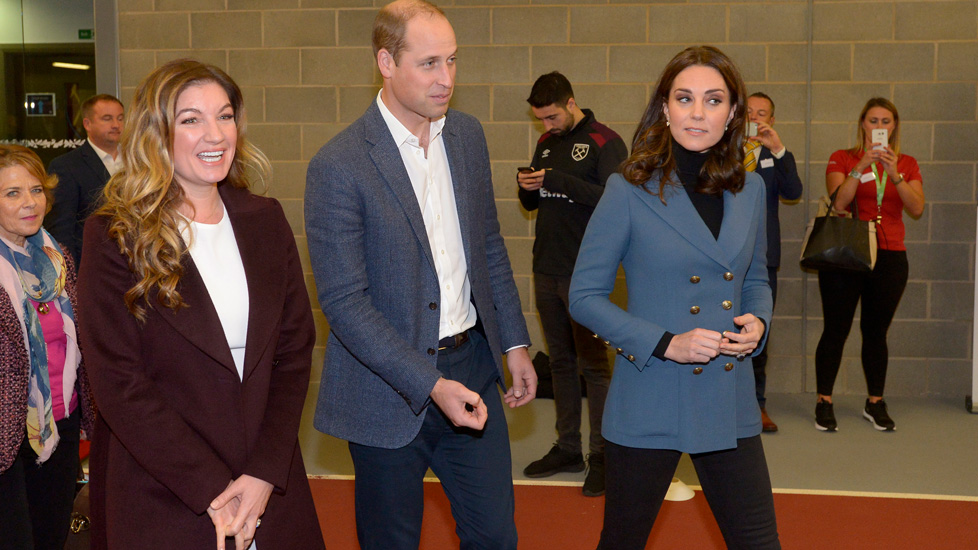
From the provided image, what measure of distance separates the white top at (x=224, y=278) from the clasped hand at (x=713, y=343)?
38.1 inches

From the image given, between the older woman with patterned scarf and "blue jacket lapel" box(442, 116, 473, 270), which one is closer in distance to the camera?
"blue jacket lapel" box(442, 116, 473, 270)

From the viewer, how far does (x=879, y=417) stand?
4.83 m

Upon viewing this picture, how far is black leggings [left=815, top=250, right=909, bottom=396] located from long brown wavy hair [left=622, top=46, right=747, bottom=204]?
287cm

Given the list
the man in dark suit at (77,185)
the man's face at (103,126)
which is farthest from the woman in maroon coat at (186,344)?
the man's face at (103,126)

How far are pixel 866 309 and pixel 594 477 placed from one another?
6.82 feet

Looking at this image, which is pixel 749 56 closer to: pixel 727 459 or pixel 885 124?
pixel 885 124

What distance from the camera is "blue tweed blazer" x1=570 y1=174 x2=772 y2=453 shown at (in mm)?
2082

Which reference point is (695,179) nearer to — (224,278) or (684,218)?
(684,218)

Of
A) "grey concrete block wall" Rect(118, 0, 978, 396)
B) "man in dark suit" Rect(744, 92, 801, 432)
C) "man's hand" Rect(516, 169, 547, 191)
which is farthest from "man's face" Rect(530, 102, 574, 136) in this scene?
"grey concrete block wall" Rect(118, 0, 978, 396)

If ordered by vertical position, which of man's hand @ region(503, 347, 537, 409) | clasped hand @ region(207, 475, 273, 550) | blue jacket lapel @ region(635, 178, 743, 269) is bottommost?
clasped hand @ region(207, 475, 273, 550)

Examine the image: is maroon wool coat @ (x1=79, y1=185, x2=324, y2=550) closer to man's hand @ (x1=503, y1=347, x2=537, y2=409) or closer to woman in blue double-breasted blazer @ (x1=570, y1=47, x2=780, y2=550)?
man's hand @ (x1=503, y1=347, x2=537, y2=409)

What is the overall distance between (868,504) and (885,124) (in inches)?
84.4

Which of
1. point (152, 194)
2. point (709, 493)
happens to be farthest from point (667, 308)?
point (152, 194)

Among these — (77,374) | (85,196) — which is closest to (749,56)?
(85,196)
